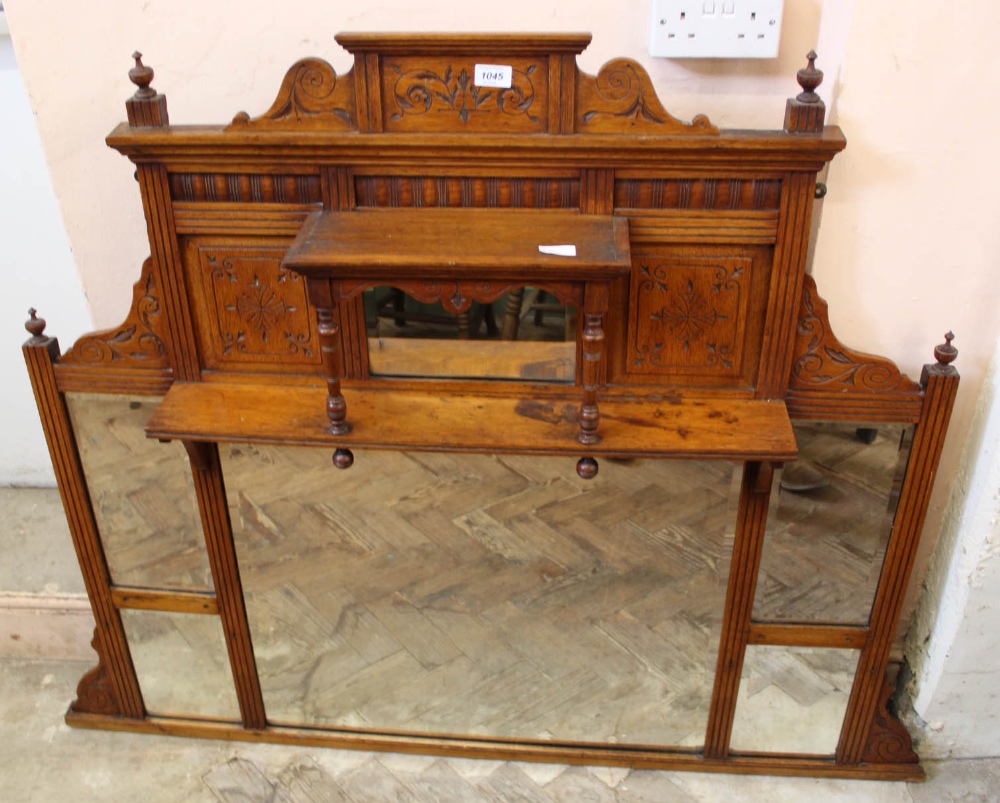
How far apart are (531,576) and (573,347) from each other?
20.8 inches

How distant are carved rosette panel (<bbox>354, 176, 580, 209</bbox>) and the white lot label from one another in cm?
14

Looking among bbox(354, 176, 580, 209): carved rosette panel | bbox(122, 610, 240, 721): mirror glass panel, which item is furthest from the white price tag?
bbox(122, 610, 240, 721): mirror glass panel

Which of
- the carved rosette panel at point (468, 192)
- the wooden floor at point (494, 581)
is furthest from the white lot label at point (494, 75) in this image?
the wooden floor at point (494, 581)

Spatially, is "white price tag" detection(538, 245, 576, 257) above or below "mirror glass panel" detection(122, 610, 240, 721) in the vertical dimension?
above

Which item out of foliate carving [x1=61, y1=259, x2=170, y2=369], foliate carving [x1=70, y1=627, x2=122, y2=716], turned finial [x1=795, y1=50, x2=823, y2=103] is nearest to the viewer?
turned finial [x1=795, y1=50, x2=823, y2=103]

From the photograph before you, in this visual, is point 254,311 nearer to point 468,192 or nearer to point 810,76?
point 468,192

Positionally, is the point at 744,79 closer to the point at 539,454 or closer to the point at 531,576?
the point at 539,454

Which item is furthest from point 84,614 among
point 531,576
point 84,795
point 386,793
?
point 531,576

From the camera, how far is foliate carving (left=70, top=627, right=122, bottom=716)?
2014 millimetres

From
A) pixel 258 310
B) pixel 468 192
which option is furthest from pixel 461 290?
pixel 258 310

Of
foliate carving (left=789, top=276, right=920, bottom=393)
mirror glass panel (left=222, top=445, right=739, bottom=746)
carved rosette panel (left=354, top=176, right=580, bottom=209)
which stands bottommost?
mirror glass panel (left=222, top=445, right=739, bottom=746)

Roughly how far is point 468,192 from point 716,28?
0.44 meters

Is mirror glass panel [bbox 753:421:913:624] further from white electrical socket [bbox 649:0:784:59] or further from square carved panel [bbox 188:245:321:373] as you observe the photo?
square carved panel [bbox 188:245:321:373]

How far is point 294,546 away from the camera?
1.87 metres
